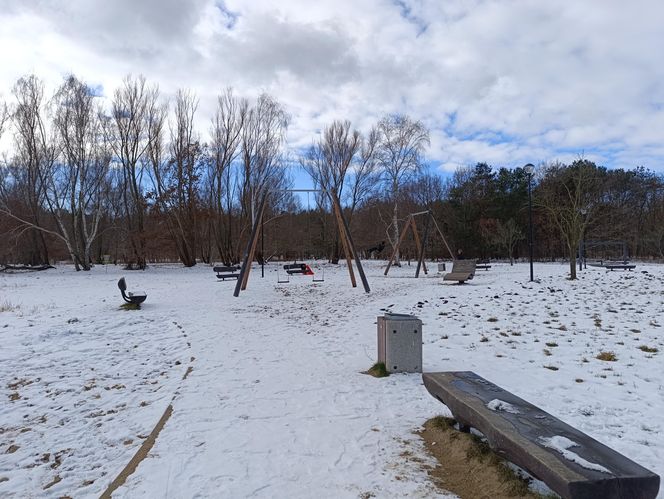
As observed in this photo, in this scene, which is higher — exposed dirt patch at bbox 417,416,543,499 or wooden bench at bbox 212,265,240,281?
wooden bench at bbox 212,265,240,281

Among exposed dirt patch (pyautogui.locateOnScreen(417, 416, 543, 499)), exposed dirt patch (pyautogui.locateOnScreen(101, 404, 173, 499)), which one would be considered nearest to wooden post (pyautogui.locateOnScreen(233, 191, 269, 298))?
exposed dirt patch (pyautogui.locateOnScreen(101, 404, 173, 499))

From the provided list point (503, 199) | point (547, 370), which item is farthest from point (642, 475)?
point (503, 199)

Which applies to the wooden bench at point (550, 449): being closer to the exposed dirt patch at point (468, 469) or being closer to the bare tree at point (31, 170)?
the exposed dirt patch at point (468, 469)

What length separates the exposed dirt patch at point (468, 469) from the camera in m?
2.80

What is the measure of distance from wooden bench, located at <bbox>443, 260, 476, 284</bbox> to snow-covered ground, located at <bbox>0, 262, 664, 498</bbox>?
5.41 metres

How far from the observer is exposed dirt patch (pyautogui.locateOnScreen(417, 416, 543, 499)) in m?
2.80

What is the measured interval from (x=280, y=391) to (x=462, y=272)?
12864 millimetres

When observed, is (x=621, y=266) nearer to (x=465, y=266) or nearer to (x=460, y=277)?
(x=465, y=266)

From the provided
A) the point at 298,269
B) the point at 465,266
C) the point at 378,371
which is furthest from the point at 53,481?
the point at 298,269

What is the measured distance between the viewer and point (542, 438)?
2.66 meters

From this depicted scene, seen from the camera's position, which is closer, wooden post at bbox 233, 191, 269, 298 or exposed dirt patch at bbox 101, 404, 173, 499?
exposed dirt patch at bbox 101, 404, 173, 499

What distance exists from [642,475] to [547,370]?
3.47 meters

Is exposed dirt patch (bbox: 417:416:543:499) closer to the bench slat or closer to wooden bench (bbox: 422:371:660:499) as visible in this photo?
wooden bench (bbox: 422:371:660:499)

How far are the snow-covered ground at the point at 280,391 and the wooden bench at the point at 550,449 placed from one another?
608mm
